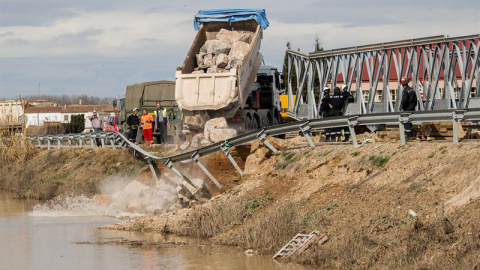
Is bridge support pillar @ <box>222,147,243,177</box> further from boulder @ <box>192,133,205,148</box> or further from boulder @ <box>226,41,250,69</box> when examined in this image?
boulder @ <box>226,41,250,69</box>

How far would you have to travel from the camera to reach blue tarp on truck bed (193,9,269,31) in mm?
31011

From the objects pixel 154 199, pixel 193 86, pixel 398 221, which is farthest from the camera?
pixel 193 86

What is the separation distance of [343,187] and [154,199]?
28.2ft

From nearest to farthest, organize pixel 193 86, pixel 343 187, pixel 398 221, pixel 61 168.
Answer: pixel 398 221, pixel 343 187, pixel 193 86, pixel 61 168

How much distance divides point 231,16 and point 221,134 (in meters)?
5.53

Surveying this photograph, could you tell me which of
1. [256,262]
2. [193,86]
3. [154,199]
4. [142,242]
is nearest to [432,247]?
[256,262]

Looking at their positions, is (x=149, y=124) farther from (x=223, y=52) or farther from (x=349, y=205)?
(x=349, y=205)

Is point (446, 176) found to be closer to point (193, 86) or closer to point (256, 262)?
point (256, 262)

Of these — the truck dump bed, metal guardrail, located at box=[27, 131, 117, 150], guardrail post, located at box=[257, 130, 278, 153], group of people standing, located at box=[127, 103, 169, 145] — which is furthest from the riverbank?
metal guardrail, located at box=[27, 131, 117, 150]

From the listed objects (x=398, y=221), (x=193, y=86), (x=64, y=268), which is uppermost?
(x=193, y=86)

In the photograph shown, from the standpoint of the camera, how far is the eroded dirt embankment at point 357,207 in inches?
552

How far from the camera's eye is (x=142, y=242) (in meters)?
19.8

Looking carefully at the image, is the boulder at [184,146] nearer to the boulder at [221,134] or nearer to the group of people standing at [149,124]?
the boulder at [221,134]

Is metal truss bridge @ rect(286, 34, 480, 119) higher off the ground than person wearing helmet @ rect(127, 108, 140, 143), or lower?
higher
